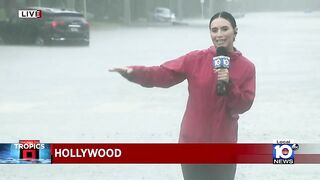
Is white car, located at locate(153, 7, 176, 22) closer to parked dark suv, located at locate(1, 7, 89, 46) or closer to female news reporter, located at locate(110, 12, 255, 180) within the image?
parked dark suv, located at locate(1, 7, 89, 46)

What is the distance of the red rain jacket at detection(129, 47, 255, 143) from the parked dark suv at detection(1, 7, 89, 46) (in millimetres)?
645

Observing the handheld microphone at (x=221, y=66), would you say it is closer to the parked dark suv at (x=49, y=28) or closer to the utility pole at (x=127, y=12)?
the utility pole at (x=127, y=12)

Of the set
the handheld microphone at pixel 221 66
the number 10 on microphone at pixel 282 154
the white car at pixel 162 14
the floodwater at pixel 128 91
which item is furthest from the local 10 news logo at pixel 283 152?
the white car at pixel 162 14

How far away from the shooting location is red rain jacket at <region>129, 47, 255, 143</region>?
8.25ft

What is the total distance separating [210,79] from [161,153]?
20.9 inches

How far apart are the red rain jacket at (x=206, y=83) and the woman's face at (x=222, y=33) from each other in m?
0.04

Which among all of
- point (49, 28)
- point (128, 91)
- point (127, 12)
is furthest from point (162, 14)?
point (128, 91)

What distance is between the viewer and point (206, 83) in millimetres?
2529

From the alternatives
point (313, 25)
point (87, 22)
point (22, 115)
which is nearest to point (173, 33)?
point (87, 22)

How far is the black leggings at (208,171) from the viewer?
279 centimetres

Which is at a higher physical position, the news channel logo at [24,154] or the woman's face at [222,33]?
the woman's face at [222,33]

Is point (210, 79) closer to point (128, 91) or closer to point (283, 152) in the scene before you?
point (283, 152)

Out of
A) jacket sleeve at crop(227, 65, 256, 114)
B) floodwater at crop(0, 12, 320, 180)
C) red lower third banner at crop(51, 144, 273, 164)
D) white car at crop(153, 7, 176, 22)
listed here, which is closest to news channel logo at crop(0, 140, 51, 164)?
red lower third banner at crop(51, 144, 273, 164)

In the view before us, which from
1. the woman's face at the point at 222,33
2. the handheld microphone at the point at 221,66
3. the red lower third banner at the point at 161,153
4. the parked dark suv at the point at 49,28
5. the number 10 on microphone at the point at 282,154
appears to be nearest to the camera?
the handheld microphone at the point at 221,66
